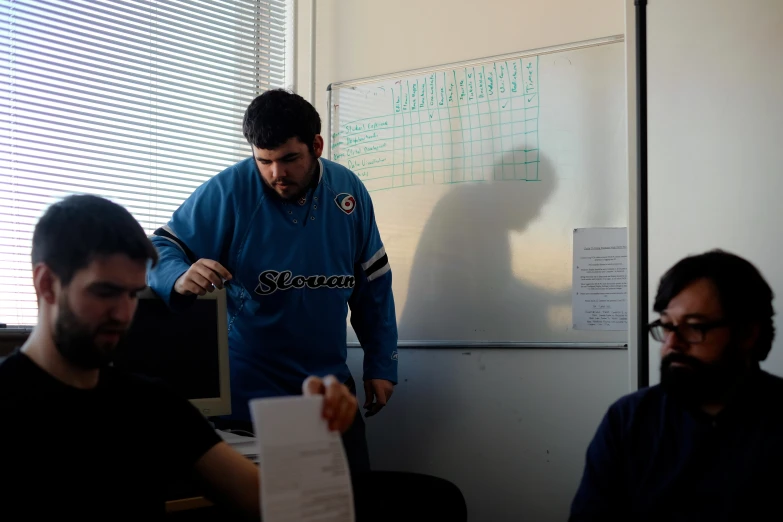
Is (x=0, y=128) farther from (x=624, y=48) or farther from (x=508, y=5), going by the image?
(x=624, y=48)

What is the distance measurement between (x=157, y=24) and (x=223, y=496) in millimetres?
2139

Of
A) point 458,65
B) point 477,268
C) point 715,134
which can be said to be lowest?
point 477,268

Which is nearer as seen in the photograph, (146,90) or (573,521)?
(573,521)

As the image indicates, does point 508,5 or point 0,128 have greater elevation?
point 508,5

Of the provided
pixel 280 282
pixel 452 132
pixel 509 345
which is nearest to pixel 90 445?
pixel 280 282

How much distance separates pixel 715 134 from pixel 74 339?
175 cm

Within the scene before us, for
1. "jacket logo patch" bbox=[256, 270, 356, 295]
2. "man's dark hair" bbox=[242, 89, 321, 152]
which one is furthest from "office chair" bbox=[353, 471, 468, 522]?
"man's dark hair" bbox=[242, 89, 321, 152]

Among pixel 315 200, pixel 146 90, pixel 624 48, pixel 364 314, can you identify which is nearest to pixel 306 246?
pixel 315 200

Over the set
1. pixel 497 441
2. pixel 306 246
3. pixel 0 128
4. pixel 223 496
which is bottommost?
pixel 497 441

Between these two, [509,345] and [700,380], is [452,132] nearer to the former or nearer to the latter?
[509,345]

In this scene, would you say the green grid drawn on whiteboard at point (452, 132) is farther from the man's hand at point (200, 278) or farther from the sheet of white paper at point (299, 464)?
the sheet of white paper at point (299, 464)

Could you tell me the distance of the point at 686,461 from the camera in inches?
66.2

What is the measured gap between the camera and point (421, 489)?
2.11 m

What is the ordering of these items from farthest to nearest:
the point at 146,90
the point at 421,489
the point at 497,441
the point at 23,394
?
the point at 146,90, the point at 497,441, the point at 421,489, the point at 23,394
